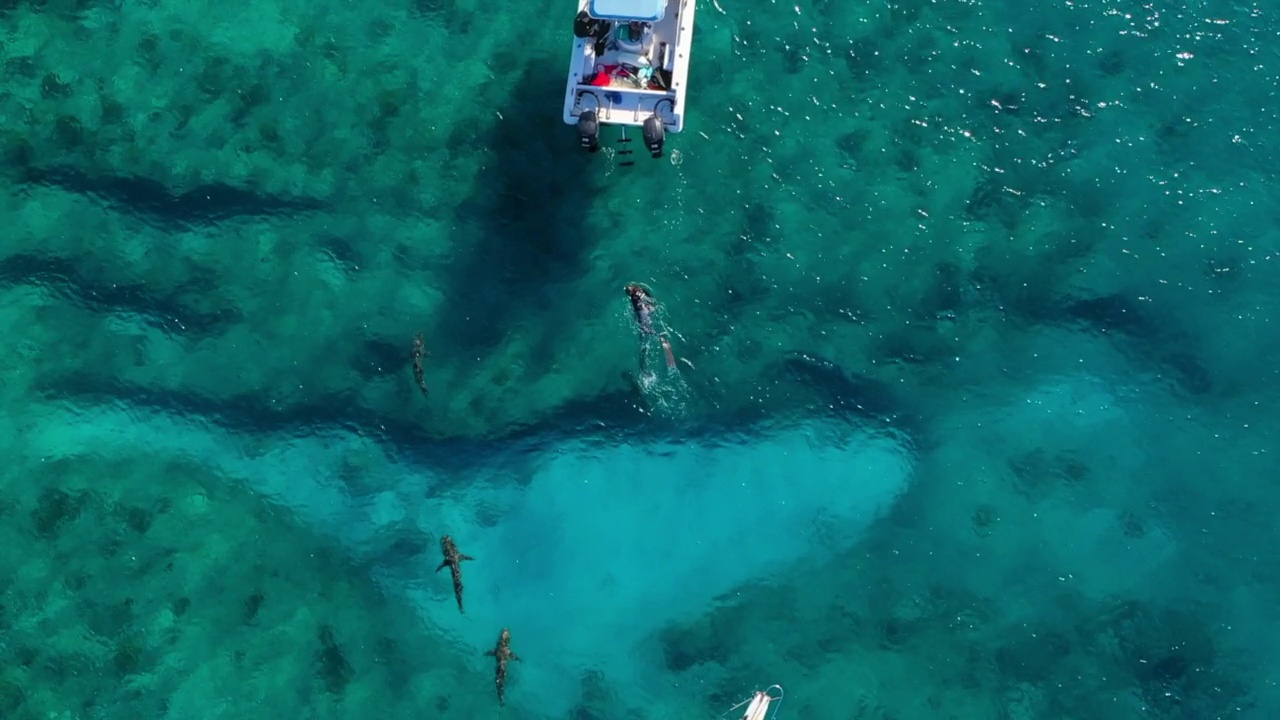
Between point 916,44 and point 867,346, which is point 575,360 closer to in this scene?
point 867,346

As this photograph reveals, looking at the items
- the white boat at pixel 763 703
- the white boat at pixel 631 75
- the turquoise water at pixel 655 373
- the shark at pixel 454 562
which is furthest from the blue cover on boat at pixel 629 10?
the white boat at pixel 763 703

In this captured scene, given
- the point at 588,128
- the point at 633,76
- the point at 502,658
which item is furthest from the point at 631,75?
the point at 502,658

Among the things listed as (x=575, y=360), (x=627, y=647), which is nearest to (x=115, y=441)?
(x=575, y=360)

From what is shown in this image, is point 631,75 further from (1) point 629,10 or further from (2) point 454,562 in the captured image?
(2) point 454,562

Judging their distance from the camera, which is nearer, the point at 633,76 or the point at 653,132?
the point at 653,132

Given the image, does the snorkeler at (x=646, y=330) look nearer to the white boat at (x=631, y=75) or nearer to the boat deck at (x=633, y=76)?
the white boat at (x=631, y=75)

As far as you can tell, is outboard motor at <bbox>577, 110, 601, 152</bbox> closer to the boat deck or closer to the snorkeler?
the boat deck
